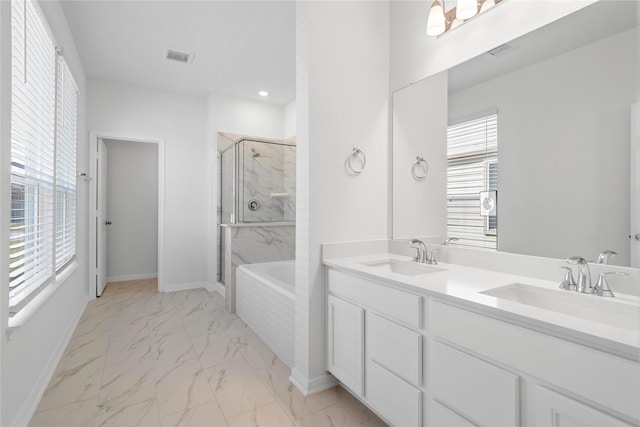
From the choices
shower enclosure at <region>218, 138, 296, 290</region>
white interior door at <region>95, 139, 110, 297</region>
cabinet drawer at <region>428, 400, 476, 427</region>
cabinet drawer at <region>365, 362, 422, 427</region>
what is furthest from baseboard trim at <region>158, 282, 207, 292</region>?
cabinet drawer at <region>428, 400, 476, 427</region>

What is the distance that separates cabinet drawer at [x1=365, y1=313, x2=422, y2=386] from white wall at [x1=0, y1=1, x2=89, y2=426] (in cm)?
164

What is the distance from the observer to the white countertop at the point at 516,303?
832 mm

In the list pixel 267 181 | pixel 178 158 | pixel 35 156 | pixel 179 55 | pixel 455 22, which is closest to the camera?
pixel 455 22

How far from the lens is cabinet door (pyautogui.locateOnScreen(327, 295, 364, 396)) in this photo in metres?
→ 1.69

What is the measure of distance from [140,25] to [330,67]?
6.48 feet

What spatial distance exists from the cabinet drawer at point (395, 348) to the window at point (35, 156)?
5.76ft

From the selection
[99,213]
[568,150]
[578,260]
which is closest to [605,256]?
[578,260]

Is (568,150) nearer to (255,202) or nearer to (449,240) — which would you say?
(449,240)

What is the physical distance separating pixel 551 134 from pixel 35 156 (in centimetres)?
275

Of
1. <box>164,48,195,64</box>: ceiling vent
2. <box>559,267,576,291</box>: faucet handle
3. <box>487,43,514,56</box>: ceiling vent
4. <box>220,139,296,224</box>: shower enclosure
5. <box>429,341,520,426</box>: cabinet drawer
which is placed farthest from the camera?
<box>220,139,296,224</box>: shower enclosure

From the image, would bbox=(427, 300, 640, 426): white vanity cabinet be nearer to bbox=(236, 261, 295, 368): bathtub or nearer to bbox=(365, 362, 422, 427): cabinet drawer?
bbox=(365, 362, 422, 427): cabinet drawer

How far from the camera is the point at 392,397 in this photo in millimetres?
1495

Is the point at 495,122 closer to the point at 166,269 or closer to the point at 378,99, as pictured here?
the point at 378,99

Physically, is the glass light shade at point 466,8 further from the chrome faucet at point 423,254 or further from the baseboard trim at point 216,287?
the baseboard trim at point 216,287
